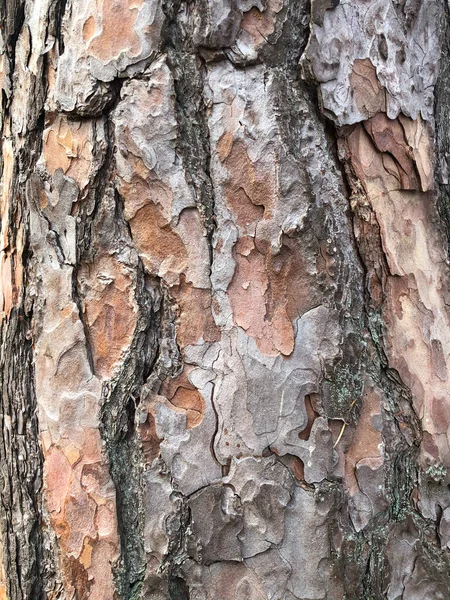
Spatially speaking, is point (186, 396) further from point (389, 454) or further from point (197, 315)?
point (389, 454)

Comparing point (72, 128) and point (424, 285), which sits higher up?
point (72, 128)

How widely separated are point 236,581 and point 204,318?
16.9 inches

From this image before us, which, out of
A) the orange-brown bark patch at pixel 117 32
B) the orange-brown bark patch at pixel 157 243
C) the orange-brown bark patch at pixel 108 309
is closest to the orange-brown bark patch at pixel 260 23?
the orange-brown bark patch at pixel 117 32

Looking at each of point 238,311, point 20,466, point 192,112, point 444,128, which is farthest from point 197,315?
point 444,128

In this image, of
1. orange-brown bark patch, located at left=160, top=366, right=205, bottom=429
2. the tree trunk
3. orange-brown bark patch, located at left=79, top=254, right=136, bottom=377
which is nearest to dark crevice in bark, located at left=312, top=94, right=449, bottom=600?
the tree trunk

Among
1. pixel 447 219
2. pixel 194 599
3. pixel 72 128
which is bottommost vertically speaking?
pixel 194 599

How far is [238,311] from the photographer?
36.6 inches

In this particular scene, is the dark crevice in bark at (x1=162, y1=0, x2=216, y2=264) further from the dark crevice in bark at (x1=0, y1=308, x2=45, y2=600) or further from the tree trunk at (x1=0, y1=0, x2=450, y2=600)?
the dark crevice in bark at (x1=0, y1=308, x2=45, y2=600)

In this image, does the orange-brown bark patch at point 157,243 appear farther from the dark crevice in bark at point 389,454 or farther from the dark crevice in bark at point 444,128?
the dark crevice in bark at point 444,128

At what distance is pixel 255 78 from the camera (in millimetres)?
933

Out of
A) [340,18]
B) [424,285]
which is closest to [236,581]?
[424,285]

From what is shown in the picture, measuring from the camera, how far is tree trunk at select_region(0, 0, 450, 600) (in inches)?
36.4

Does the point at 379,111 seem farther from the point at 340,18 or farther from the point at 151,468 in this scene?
the point at 151,468

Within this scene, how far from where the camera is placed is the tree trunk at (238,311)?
3.04 ft
